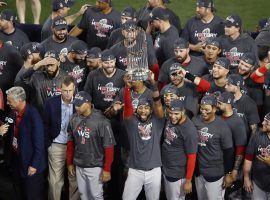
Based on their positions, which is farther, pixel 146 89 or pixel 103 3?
pixel 103 3

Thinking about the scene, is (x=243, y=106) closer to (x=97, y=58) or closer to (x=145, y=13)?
(x=97, y=58)

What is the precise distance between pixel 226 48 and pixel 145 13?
1499 mm

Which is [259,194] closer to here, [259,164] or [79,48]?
[259,164]

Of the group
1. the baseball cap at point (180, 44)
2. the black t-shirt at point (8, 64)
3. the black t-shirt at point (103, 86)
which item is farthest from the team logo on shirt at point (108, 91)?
the black t-shirt at point (8, 64)

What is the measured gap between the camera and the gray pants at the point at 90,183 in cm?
597

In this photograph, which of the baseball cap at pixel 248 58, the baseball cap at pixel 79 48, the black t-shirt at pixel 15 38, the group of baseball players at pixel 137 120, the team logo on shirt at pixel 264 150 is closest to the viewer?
the team logo on shirt at pixel 264 150

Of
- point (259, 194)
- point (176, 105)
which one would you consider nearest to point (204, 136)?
point (176, 105)

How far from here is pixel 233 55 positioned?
22.9 ft

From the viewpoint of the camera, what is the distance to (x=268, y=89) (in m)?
6.39

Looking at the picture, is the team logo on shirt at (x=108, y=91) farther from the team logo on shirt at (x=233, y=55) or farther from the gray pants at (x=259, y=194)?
the gray pants at (x=259, y=194)

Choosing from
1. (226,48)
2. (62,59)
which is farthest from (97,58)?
(226,48)

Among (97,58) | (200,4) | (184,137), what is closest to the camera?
(184,137)

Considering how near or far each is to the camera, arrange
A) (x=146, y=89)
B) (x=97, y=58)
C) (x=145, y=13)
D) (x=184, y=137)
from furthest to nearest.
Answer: (x=145, y=13)
(x=97, y=58)
(x=146, y=89)
(x=184, y=137)

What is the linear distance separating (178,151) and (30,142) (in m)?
1.52
